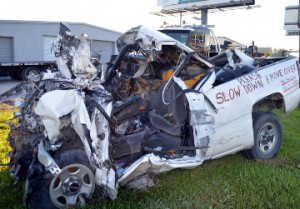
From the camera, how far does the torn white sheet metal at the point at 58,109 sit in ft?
9.73

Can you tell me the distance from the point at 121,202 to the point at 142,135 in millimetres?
800

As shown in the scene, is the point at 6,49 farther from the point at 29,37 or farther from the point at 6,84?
the point at 6,84

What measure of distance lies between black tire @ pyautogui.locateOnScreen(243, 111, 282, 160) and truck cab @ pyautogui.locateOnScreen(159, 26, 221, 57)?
536 centimetres

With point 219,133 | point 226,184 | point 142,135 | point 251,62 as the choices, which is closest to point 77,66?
point 142,135

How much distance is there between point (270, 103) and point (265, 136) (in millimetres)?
573

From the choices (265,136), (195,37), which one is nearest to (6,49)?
(195,37)

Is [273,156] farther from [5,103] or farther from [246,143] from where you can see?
[5,103]

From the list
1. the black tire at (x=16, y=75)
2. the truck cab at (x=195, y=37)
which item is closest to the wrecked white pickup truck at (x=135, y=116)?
the truck cab at (x=195, y=37)

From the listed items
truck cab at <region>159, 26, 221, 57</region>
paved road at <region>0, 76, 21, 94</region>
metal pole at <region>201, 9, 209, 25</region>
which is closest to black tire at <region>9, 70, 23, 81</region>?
paved road at <region>0, 76, 21, 94</region>

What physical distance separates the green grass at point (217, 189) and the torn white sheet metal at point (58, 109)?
2.96 ft

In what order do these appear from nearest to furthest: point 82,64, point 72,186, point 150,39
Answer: point 72,186 < point 82,64 < point 150,39

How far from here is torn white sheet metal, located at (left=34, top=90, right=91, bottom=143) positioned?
2.96 metres

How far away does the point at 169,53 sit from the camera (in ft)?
14.0

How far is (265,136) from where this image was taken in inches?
185
